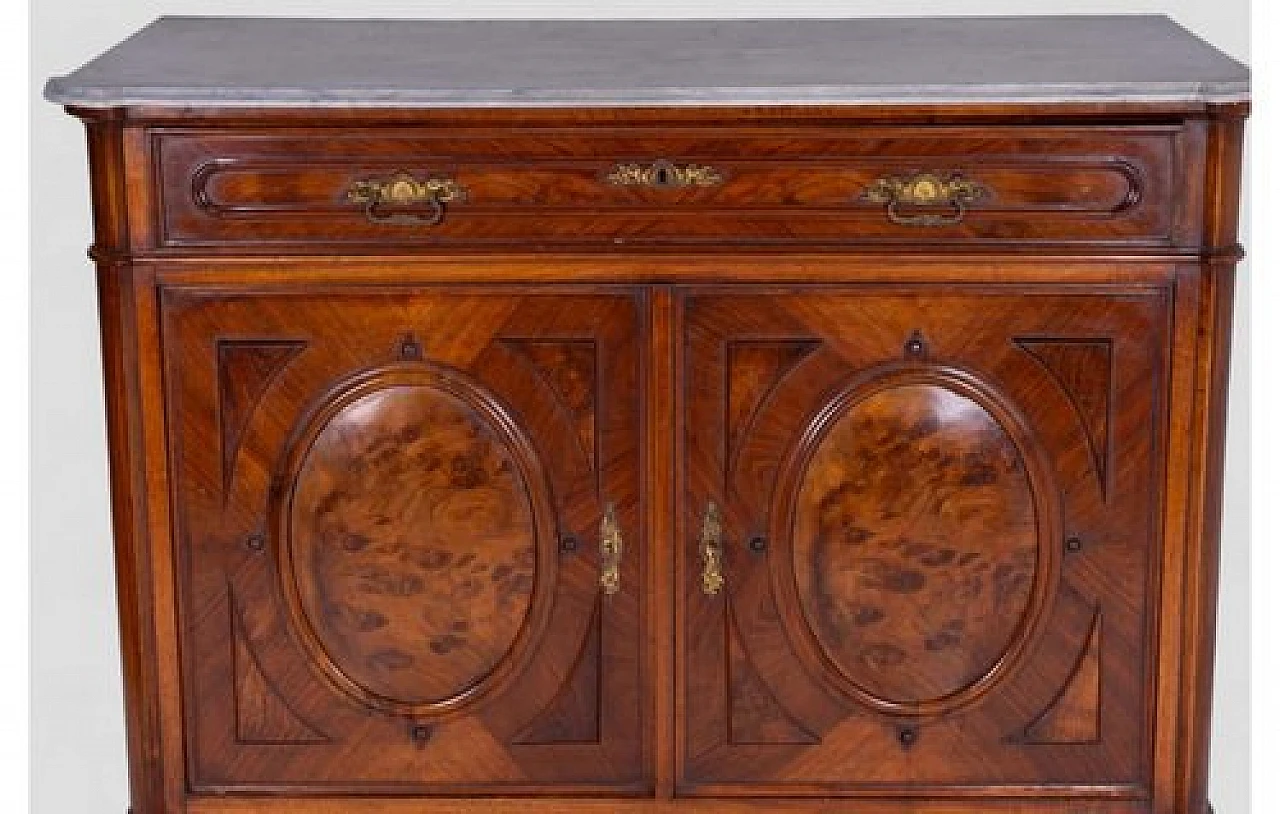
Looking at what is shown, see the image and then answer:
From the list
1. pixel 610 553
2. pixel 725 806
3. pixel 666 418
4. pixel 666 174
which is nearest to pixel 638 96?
pixel 666 174

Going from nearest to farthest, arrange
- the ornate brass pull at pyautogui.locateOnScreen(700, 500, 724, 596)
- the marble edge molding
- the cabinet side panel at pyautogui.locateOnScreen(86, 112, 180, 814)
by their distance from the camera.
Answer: the marble edge molding → the cabinet side panel at pyautogui.locateOnScreen(86, 112, 180, 814) → the ornate brass pull at pyautogui.locateOnScreen(700, 500, 724, 596)

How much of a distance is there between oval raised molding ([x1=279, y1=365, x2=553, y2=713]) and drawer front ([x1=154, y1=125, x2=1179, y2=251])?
240 millimetres

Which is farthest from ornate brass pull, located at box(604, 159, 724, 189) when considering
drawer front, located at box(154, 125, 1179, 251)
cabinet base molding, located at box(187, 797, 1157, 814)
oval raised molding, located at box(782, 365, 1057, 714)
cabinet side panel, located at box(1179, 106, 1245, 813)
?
cabinet base molding, located at box(187, 797, 1157, 814)

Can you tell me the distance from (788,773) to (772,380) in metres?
0.55

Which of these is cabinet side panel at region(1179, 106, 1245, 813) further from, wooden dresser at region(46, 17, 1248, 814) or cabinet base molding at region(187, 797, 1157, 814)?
cabinet base molding at region(187, 797, 1157, 814)

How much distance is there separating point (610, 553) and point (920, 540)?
42cm

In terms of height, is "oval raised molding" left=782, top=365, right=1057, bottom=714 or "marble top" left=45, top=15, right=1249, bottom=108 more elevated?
"marble top" left=45, top=15, right=1249, bottom=108

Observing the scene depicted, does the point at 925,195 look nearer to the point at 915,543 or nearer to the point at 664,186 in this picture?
the point at 664,186

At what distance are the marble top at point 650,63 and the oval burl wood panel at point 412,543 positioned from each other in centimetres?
43

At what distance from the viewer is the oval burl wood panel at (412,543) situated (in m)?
3.46

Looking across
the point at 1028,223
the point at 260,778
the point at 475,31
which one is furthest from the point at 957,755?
the point at 475,31

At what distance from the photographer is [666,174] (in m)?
3.34

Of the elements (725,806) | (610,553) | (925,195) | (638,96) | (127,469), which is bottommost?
(725,806)

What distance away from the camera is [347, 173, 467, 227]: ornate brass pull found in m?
3.35
